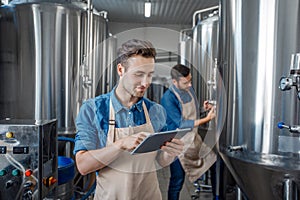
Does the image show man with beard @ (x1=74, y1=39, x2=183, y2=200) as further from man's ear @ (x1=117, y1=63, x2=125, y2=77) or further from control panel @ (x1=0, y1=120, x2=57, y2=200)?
control panel @ (x1=0, y1=120, x2=57, y2=200)

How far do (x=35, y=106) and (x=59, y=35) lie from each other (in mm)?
525

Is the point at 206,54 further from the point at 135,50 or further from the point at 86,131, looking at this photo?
the point at 86,131

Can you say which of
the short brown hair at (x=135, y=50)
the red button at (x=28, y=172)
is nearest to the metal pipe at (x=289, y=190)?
the short brown hair at (x=135, y=50)

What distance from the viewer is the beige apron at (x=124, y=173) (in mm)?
1076

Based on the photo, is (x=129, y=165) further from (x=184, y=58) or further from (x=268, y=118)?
(x=184, y=58)

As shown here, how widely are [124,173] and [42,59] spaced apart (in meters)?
1.31

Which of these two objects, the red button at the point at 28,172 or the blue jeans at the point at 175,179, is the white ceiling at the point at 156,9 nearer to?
the blue jeans at the point at 175,179

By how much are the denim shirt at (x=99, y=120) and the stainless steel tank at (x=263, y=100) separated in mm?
333

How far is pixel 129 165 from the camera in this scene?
109 centimetres

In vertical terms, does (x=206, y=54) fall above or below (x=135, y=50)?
above

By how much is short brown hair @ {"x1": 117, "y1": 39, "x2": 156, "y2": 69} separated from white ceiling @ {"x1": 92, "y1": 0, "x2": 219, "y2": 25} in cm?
A: 383

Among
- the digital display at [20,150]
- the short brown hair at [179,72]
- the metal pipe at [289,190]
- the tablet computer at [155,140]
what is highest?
the short brown hair at [179,72]

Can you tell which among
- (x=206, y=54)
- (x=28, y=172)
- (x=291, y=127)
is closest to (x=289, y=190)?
(x=291, y=127)

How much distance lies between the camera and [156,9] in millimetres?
5172
